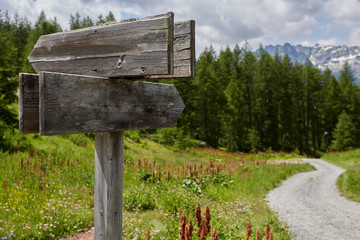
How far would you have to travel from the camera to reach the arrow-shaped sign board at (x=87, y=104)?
127 cm

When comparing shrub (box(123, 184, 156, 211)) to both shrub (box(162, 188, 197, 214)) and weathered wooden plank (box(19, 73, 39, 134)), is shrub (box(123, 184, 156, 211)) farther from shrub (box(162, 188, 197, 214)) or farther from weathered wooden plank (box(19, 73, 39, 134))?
weathered wooden plank (box(19, 73, 39, 134))

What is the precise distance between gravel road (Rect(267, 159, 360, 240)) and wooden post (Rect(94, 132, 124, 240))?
230 inches

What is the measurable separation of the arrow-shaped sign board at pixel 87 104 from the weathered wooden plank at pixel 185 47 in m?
0.25

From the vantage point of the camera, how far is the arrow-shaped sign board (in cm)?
127

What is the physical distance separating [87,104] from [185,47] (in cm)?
68

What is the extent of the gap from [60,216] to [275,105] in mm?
46333

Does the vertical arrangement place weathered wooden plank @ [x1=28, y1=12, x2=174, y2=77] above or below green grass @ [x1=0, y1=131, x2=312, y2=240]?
above

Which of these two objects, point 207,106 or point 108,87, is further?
point 207,106

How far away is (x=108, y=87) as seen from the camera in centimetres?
150

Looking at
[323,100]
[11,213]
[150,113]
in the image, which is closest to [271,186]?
[11,213]

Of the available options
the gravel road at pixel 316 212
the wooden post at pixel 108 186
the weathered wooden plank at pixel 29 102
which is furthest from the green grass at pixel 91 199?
the weathered wooden plank at pixel 29 102

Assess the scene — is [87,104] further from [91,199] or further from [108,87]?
[91,199]

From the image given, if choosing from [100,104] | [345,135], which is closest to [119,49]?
[100,104]

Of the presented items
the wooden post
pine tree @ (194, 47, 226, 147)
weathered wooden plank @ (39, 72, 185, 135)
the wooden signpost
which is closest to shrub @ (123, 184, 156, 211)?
the wooden post
